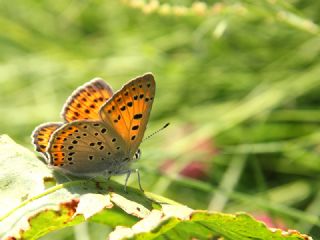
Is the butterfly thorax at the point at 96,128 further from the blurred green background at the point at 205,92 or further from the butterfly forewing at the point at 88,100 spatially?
the blurred green background at the point at 205,92

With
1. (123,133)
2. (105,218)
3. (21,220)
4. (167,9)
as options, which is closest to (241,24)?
(167,9)

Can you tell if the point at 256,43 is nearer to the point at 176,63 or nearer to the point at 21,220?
the point at 176,63

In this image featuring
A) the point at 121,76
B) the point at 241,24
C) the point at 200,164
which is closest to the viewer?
the point at 200,164

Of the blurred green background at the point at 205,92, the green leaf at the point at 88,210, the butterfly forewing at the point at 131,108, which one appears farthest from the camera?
the blurred green background at the point at 205,92

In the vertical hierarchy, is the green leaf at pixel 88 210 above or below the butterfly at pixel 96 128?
below

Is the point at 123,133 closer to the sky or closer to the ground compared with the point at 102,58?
closer to the ground

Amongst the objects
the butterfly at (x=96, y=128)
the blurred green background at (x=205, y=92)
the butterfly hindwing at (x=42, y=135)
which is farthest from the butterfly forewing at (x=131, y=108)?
the blurred green background at (x=205, y=92)
